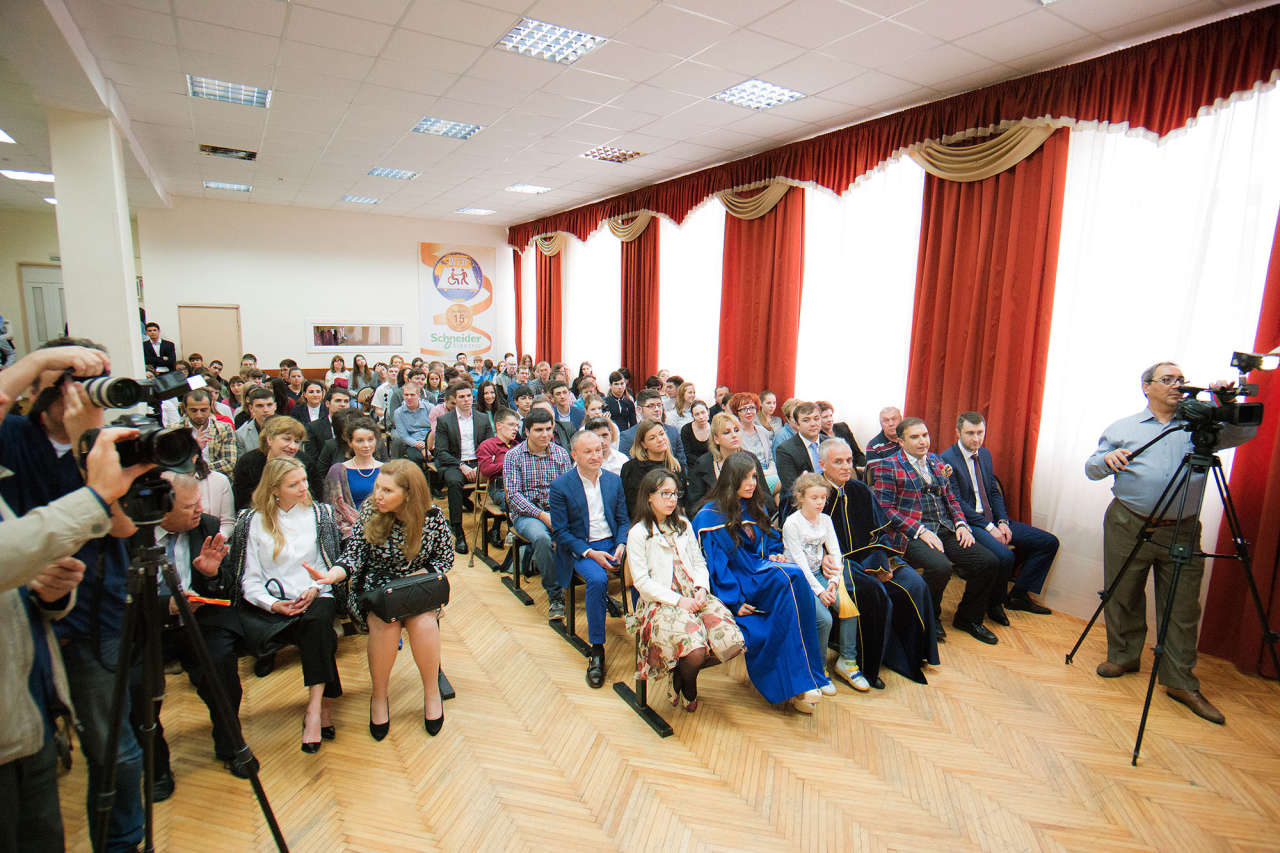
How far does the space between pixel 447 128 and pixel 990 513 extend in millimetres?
5954

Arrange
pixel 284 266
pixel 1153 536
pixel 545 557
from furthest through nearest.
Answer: pixel 284 266, pixel 545 557, pixel 1153 536

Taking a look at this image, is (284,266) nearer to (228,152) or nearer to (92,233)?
(228,152)

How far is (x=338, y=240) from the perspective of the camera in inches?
425

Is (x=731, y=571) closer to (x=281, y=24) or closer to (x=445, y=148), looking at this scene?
(x=281, y=24)

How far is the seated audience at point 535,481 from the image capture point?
3914 mm

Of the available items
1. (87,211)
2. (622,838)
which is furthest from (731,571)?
(87,211)

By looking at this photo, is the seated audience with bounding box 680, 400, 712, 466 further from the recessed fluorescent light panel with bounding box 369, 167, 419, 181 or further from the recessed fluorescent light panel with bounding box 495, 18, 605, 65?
the recessed fluorescent light panel with bounding box 369, 167, 419, 181

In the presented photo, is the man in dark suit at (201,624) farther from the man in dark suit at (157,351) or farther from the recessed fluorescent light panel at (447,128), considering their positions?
the man in dark suit at (157,351)

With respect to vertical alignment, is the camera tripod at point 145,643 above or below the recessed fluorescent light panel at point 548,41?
below

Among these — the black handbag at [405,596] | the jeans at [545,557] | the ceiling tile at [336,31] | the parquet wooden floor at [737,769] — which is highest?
the ceiling tile at [336,31]

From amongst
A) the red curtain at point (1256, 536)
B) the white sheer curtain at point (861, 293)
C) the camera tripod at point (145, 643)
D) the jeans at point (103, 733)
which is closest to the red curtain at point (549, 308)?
the white sheer curtain at point (861, 293)

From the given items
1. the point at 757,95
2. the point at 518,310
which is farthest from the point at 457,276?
the point at 757,95

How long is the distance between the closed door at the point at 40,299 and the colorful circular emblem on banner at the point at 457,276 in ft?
Result: 20.8

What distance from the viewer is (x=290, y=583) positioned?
2.80 m
